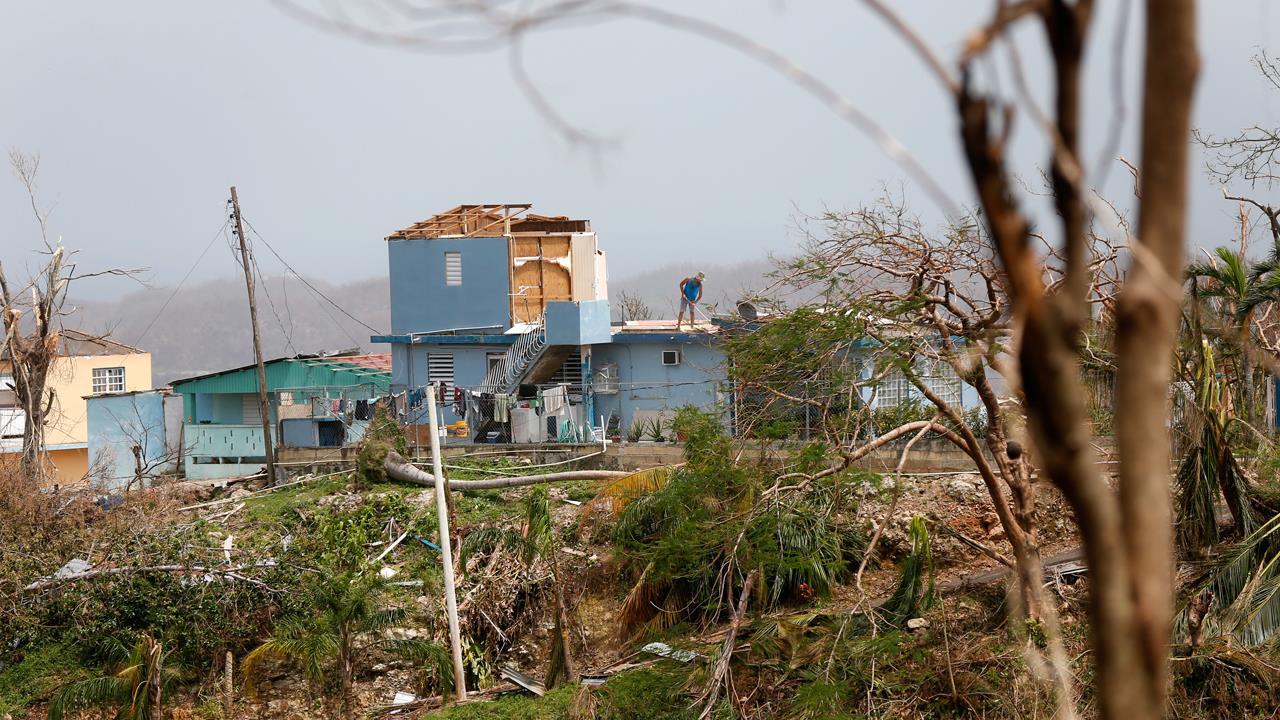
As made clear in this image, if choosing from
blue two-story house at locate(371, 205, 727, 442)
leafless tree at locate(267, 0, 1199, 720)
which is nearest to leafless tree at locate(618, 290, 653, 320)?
blue two-story house at locate(371, 205, 727, 442)

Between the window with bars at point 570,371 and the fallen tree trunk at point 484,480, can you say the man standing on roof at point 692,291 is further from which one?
the fallen tree trunk at point 484,480

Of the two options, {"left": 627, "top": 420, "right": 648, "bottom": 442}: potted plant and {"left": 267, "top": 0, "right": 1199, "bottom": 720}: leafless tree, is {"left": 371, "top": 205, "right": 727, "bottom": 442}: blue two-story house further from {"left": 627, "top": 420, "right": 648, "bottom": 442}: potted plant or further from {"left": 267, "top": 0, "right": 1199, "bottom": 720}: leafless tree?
{"left": 267, "top": 0, "right": 1199, "bottom": 720}: leafless tree

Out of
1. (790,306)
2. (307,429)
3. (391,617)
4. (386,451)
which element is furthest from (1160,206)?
(307,429)

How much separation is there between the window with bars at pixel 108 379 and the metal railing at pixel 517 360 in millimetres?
23366

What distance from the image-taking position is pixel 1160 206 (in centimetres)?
123

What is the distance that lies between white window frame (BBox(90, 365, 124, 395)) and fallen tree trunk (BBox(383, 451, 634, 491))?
26.1m

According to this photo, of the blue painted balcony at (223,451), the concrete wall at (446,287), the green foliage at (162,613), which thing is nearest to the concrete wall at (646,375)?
the concrete wall at (446,287)

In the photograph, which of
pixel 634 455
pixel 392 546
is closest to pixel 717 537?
pixel 392 546

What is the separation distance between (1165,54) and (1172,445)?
10.5 meters

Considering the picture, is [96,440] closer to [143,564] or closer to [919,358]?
[143,564]

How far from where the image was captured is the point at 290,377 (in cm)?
2841

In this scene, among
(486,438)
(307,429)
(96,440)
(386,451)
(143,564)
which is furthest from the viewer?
(96,440)

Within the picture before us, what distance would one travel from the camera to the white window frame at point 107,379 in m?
40.2

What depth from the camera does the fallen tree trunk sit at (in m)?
18.5
